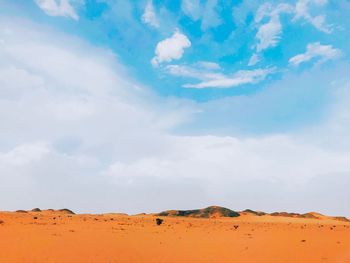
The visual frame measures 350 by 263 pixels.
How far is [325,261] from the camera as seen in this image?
70.0 feet

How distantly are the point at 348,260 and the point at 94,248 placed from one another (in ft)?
45.5

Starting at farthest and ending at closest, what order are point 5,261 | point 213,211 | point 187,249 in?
1. point 213,211
2. point 187,249
3. point 5,261

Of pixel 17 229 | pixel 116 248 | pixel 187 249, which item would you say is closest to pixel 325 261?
pixel 187 249

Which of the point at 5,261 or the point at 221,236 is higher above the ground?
the point at 221,236

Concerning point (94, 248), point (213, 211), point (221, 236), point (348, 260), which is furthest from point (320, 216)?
point (94, 248)

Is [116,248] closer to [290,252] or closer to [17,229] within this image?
[17,229]

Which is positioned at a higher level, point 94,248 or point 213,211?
point 213,211

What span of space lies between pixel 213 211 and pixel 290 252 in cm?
5393

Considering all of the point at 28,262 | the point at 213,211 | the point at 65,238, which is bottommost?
the point at 28,262

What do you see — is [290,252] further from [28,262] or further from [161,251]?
[28,262]

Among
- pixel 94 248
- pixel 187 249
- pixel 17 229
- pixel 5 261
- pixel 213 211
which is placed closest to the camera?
pixel 5 261

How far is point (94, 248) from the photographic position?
67.5 feet

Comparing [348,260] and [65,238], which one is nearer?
[348,260]

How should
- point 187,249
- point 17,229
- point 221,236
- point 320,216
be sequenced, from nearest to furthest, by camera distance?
point 187,249 → point 17,229 → point 221,236 → point 320,216
